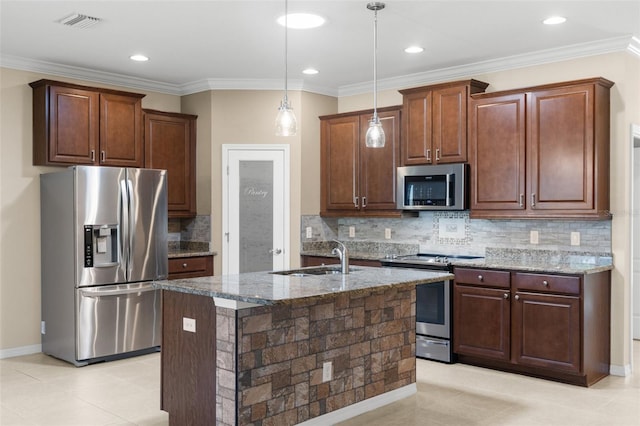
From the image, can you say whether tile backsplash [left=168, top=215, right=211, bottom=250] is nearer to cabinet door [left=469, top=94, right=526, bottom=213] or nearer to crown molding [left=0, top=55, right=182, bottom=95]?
crown molding [left=0, top=55, right=182, bottom=95]

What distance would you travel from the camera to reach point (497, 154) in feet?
17.0

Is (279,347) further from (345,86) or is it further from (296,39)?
(345,86)

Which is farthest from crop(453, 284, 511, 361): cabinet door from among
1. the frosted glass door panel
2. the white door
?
the frosted glass door panel

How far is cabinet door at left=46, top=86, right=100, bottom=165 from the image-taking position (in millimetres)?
5375

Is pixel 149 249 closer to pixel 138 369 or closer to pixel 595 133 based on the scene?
pixel 138 369

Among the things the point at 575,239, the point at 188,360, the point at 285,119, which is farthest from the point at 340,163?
the point at 188,360

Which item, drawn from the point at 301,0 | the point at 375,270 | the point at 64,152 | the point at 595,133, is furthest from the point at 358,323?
the point at 64,152

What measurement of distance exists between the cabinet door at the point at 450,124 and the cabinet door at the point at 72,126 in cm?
323

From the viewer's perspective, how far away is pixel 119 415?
390 cm

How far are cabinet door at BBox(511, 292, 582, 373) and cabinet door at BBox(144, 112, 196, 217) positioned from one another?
3.58 metres

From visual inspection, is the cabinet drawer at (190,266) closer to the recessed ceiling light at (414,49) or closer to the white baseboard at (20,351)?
the white baseboard at (20,351)

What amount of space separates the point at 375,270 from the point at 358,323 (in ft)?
1.72

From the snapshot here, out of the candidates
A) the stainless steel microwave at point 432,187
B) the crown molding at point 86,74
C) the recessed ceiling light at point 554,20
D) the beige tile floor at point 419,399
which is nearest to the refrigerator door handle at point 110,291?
the beige tile floor at point 419,399

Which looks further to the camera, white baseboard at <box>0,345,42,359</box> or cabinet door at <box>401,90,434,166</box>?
cabinet door at <box>401,90,434,166</box>
